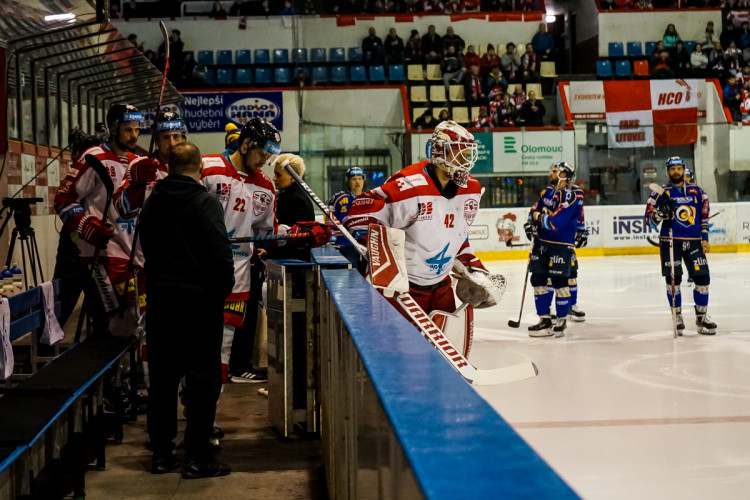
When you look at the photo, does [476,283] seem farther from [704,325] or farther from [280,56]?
[280,56]

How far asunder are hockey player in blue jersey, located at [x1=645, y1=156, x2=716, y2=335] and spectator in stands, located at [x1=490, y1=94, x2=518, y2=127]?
1085cm

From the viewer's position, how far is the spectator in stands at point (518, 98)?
64.6 ft

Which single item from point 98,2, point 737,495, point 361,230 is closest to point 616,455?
point 737,495

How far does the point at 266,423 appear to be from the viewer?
15.5 ft

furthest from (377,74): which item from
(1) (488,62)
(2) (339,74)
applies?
(1) (488,62)

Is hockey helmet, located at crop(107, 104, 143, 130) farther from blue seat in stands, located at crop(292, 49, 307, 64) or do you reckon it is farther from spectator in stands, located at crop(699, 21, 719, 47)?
spectator in stands, located at crop(699, 21, 719, 47)

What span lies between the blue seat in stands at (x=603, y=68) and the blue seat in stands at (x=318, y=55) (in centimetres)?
646

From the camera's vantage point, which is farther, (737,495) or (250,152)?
(250,152)

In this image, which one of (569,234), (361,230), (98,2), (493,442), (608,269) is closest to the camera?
(493,442)

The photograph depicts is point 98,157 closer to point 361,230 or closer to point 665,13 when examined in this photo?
point 361,230

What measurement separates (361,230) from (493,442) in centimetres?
341

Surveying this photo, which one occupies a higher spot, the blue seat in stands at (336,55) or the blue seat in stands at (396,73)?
the blue seat in stands at (336,55)

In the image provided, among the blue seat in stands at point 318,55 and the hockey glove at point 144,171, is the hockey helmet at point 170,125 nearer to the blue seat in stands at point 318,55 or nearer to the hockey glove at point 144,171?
the hockey glove at point 144,171

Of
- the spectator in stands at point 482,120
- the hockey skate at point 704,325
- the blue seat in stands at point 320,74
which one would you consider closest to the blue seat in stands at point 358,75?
the blue seat in stands at point 320,74
